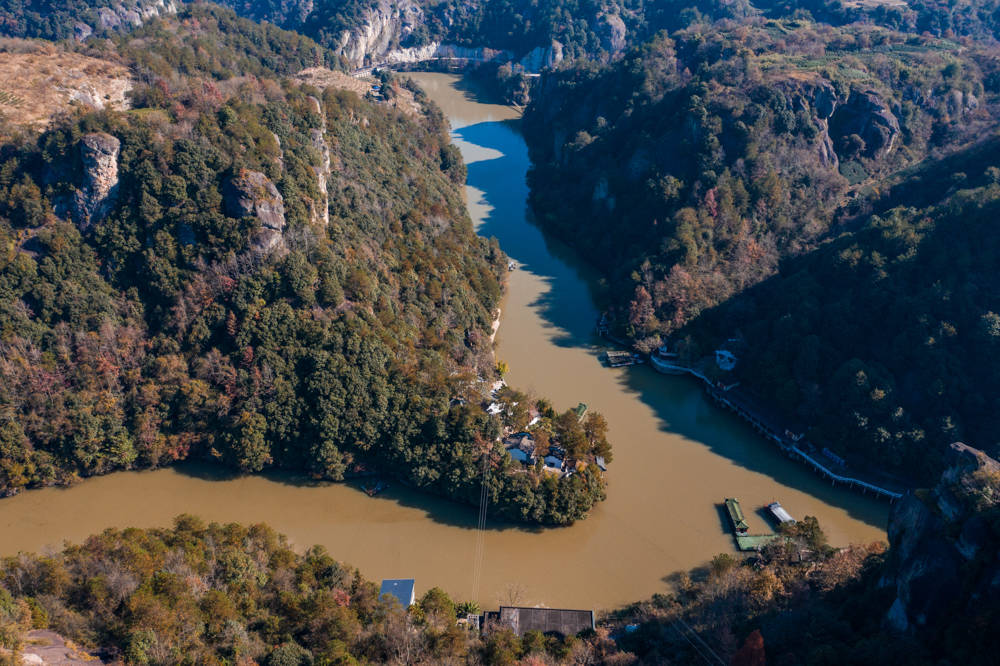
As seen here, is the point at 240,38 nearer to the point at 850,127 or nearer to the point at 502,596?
the point at 850,127

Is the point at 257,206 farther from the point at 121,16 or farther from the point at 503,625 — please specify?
the point at 121,16

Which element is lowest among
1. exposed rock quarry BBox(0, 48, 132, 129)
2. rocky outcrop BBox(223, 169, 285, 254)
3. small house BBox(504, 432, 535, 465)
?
small house BBox(504, 432, 535, 465)

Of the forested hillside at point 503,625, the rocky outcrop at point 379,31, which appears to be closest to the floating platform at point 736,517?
the forested hillside at point 503,625

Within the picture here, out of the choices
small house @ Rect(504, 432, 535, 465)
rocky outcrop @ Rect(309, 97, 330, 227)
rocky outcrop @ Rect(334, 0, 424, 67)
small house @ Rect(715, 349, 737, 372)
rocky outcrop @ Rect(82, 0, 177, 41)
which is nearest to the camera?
small house @ Rect(504, 432, 535, 465)

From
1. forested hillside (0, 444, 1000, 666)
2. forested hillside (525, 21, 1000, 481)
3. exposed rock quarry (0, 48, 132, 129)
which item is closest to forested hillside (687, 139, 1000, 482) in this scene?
forested hillside (525, 21, 1000, 481)

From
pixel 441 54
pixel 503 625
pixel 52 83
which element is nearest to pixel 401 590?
pixel 503 625

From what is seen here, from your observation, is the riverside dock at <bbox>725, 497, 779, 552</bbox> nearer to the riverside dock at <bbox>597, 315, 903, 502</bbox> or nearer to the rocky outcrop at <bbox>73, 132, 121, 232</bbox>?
the riverside dock at <bbox>597, 315, 903, 502</bbox>
